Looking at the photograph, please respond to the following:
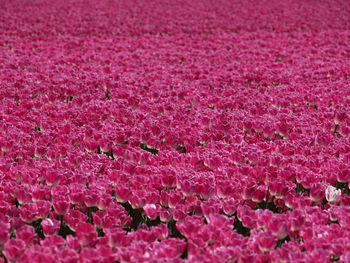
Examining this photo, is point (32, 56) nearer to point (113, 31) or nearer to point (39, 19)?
→ point (113, 31)

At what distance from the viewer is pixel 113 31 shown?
1337 cm

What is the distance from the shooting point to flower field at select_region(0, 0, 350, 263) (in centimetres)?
240

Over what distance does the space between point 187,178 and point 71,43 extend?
8.29 metres

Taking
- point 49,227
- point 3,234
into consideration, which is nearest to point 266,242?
point 49,227

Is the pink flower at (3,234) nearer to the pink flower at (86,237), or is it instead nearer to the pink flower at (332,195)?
the pink flower at (86,237)

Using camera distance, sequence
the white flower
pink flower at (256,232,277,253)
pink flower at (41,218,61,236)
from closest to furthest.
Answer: pink flower at (256,232,277,253) < pink flower at (41,218,61,236) < the white flower

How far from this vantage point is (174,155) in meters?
3.71

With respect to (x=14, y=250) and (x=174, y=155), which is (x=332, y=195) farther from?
(x=14, y=250)

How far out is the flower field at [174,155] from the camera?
2.40 meters

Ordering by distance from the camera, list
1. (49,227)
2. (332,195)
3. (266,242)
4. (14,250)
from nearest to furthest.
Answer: (14,250) < (266,242) < (49,227) < (332,195)

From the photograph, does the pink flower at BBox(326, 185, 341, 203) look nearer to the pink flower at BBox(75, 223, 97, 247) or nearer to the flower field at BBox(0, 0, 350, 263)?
the flower field at BBox(0, 0, 350, 263)

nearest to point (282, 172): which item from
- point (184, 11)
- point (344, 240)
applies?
point (344, 240)

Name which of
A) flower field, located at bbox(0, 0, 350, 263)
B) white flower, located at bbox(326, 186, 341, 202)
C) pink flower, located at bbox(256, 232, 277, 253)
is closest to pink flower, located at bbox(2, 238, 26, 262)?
flower field, located at bbox(0, 0, 350, 263)

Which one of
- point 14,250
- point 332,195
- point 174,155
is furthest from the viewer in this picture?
point 174,155
